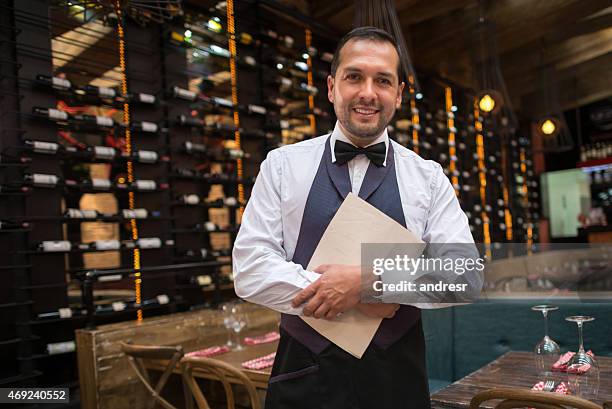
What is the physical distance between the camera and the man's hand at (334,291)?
1057 mm

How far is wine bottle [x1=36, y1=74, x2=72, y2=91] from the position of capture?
4.59 meters

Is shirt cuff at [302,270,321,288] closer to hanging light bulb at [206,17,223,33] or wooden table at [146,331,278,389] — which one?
wooden table at [146,331,278,389]

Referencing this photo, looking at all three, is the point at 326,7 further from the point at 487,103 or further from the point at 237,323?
the point at 237,323

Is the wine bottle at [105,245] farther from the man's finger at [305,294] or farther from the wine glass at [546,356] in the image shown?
the man's finger at [305,294]

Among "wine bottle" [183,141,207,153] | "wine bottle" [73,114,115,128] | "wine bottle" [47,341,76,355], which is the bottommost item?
"wine bottle" [47,341,76,355]

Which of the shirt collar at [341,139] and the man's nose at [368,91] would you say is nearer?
the man's nose at [368,91]

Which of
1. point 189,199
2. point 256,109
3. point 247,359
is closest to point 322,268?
point 247,359

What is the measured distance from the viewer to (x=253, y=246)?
1154 millimetres

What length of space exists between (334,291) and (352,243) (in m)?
0.10

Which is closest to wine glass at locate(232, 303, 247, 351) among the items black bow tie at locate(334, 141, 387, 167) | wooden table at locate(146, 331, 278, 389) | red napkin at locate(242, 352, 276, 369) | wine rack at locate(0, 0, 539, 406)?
wooden table at locate(146, 331, 278, 389)

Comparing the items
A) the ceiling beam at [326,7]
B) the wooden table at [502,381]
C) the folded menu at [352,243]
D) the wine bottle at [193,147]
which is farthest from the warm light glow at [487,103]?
the folded menu at [352,243]

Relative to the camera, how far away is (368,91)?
46.2 inches

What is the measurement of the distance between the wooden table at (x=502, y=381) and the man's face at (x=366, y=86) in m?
1.15

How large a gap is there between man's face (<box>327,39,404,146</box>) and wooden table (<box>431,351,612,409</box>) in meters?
1.15
